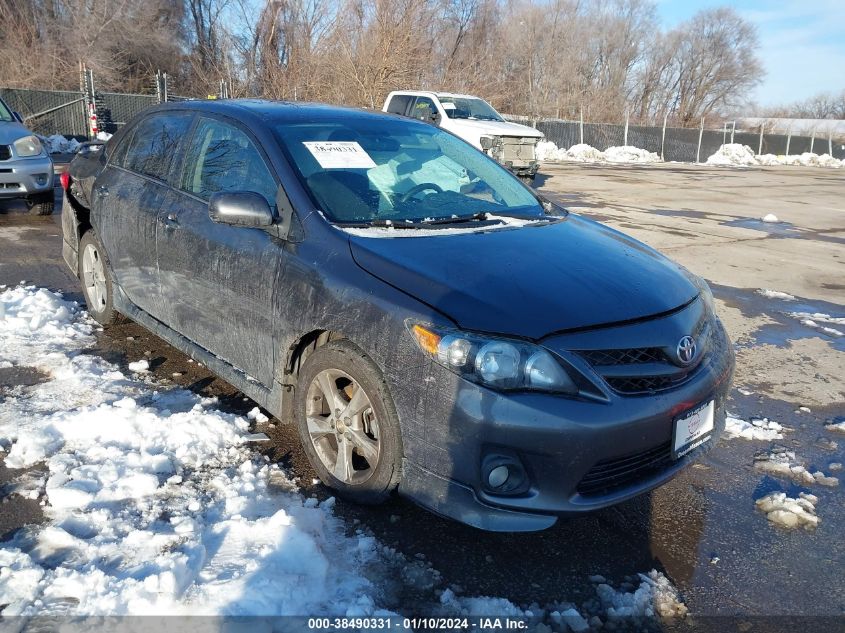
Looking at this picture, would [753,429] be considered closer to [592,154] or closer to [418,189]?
[418,189]

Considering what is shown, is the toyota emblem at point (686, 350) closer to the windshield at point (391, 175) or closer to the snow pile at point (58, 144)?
the windshield at point (391, 175)

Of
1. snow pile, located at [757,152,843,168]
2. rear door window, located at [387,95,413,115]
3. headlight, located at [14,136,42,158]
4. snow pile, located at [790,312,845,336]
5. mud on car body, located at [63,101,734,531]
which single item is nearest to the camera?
mud on car body, located at [63,101,734,531]

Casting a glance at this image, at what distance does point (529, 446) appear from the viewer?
240 cm

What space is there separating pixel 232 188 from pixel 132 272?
122cm

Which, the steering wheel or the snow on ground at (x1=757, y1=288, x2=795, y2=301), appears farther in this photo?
the snow on ground at (x1=757, y1=288, x2=795, y2=301)

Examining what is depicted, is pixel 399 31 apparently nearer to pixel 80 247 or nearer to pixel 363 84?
pixel 363 84

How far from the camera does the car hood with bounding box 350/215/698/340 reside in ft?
8.37

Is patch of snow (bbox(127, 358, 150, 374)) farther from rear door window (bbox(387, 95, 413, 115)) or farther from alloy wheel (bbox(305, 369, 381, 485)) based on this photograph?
rear door window (bbox(387, 95, 413, 115))

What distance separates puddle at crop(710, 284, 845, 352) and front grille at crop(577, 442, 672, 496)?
131 inches

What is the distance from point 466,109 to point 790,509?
47.7 ft

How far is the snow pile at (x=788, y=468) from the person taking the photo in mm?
Result: 3424

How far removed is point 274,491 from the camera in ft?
10.00

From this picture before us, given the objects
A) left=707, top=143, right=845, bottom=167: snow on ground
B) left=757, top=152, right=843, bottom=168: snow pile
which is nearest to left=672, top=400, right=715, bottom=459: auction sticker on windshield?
left=707, top=143, right=845, bottom=167: snow on ground

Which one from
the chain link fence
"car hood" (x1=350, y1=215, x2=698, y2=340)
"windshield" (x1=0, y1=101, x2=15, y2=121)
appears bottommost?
"car hood" (x1=350, y1=215, x2=698, y2=340)
